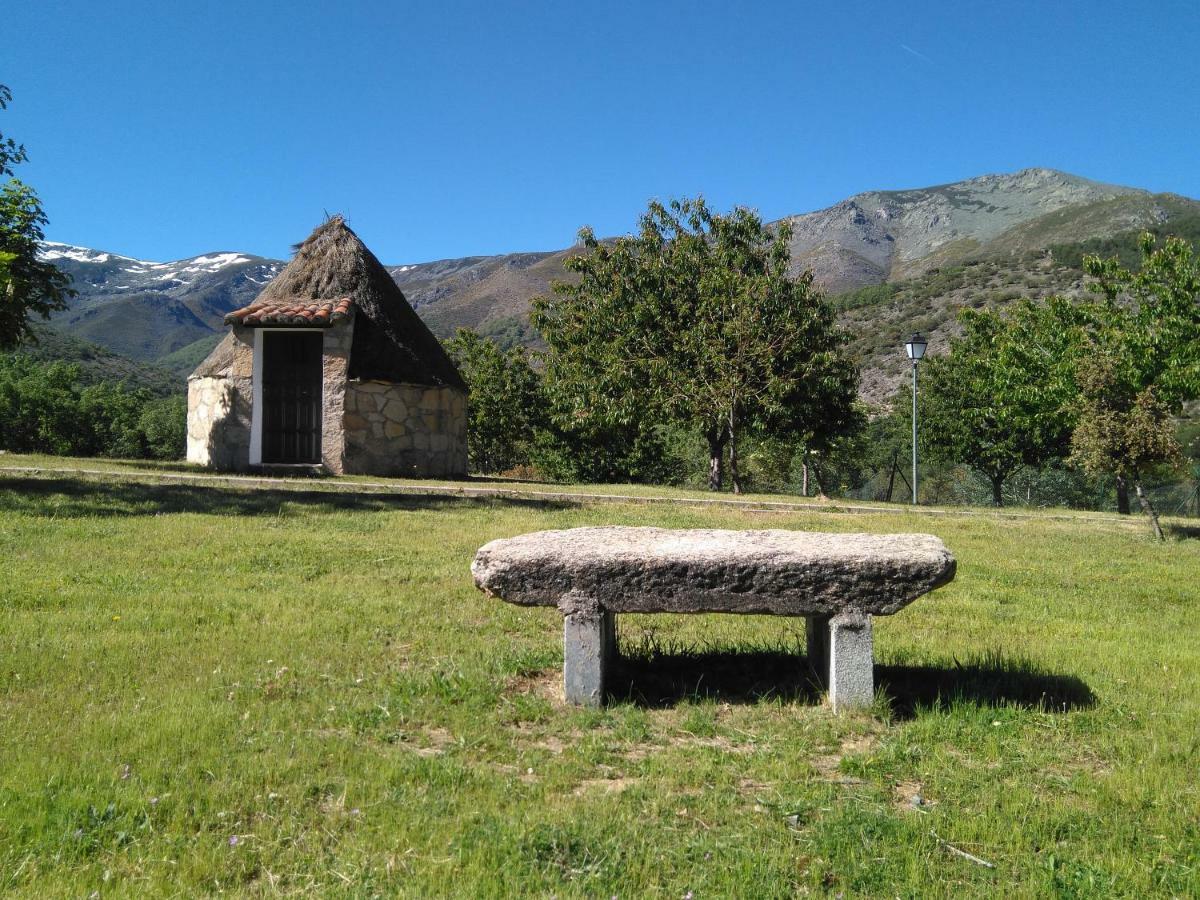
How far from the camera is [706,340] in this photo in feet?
71.4

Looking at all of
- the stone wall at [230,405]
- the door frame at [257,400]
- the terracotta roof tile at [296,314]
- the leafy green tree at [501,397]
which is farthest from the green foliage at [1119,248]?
the stone wall at [230,405]

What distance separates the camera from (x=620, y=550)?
430 centimetres

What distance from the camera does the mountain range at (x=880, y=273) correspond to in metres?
58.8

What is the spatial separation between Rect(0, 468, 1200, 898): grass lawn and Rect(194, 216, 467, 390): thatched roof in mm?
11570

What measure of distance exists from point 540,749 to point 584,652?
0.62m

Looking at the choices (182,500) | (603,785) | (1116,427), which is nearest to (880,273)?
(1116,427)

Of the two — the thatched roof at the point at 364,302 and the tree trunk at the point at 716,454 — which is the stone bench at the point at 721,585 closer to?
the thatched roof at the point at 364,302

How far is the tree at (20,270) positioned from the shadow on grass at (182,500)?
2.82 m

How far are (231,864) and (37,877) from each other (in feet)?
1.76

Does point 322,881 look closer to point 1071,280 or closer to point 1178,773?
point 1178,773

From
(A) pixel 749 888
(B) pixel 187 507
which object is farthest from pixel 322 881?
(B) pixel 187 507

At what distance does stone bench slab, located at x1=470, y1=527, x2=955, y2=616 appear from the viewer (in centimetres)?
415

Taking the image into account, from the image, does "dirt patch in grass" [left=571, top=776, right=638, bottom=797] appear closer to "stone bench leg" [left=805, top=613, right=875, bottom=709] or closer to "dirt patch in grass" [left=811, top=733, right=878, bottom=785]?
"dirt patch in grass" [left=811, top=733, right=878, bottom=785]

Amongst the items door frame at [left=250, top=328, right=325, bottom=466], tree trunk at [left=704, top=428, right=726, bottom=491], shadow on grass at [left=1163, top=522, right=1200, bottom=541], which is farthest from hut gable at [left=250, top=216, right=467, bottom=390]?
shadow on grass at [left=1163, top=522, right=1200, bottom=541]
